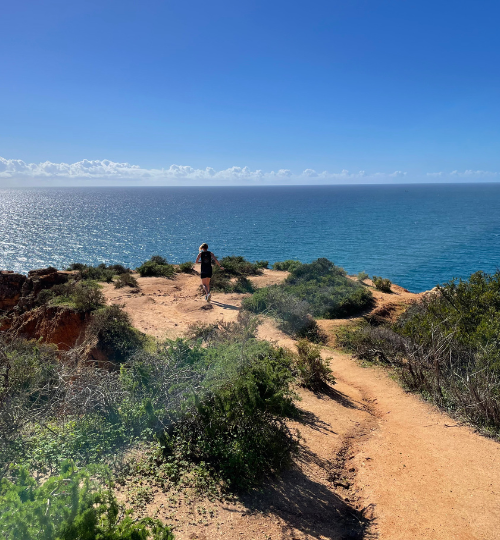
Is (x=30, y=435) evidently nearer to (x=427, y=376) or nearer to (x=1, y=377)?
(x=1, y=377)

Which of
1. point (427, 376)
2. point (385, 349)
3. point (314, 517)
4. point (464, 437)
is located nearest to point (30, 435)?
point (314, 517)

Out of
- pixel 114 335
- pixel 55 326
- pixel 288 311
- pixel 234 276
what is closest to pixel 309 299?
pixel 288 311

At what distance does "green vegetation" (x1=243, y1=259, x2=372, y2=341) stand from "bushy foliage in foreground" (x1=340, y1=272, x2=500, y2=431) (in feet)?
5.85

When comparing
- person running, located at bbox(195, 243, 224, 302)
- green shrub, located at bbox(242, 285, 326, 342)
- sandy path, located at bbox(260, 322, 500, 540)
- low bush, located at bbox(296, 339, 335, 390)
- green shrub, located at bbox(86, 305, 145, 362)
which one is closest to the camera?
sandy path, located at bbox(260, 322, 500, 540)

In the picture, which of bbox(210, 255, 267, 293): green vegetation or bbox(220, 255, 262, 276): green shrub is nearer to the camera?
bbox(210, 255, 267, 293): green vegetation

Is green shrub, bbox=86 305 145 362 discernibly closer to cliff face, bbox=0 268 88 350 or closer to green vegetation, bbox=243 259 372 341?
cliff face, bbox=0 268 88 350

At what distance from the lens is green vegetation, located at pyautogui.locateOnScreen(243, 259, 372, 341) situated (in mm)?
12453

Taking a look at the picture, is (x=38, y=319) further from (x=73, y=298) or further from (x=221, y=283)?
(x=221, y=283)

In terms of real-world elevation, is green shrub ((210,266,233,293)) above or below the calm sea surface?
above

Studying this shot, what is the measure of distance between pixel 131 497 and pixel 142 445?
865mm

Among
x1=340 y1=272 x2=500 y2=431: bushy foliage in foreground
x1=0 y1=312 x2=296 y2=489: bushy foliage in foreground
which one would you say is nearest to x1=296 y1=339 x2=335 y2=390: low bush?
x1=340 y1=272 x2=500 y2=431: bushy foliage in foreground

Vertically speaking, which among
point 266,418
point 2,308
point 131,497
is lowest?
point 2,308

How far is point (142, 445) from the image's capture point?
4.94 metres

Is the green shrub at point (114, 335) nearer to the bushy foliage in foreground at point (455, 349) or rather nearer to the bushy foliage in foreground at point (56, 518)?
the bushy foliage in foreground at point (455, 349)
